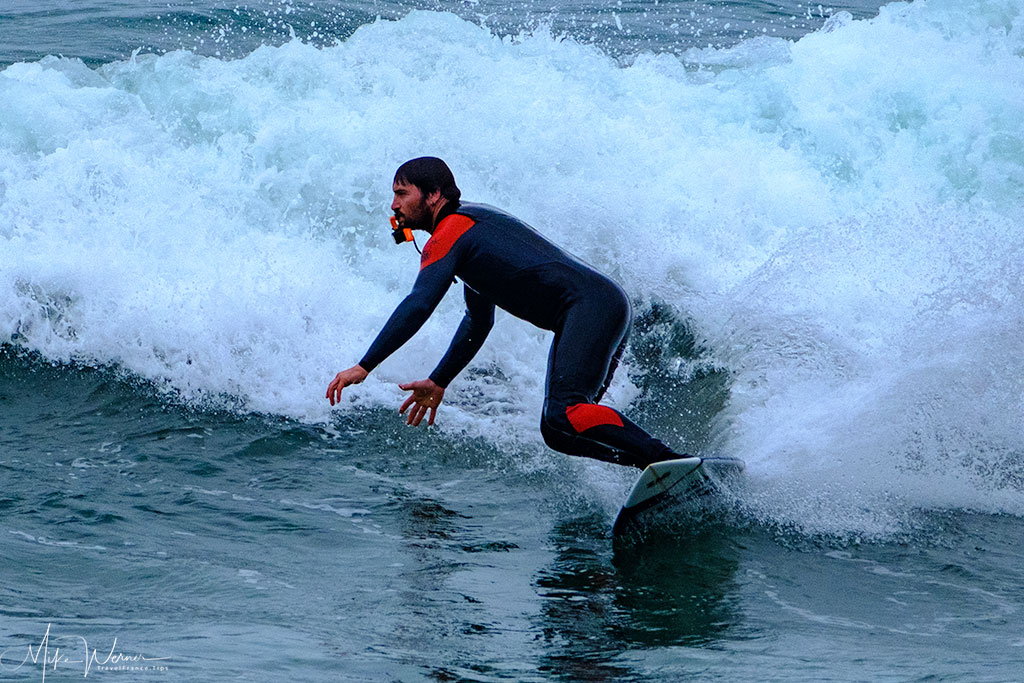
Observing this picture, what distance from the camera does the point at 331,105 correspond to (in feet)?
33.6

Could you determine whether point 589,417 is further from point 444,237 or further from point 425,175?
point 425,175

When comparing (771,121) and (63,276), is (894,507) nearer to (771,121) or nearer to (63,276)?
(63,276)

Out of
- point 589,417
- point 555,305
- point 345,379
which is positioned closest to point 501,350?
point 555,305

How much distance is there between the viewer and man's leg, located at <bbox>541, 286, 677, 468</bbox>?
508 cm

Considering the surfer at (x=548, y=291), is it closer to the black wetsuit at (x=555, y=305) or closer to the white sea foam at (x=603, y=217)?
the black wetsuit at (x=555, y=305)

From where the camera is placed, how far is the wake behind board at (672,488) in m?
5.00

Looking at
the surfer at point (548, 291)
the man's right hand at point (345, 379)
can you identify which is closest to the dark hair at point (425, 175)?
the surfer at point (548, 291)

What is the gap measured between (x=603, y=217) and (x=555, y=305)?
3711 mm

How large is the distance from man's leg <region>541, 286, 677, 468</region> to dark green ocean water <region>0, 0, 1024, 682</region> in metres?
0.38

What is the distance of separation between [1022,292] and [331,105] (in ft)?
19.6

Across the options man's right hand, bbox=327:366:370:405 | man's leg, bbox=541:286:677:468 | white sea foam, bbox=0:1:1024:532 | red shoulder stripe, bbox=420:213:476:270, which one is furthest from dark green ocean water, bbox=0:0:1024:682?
red shoulder stripe, bbox=420:213:476:270

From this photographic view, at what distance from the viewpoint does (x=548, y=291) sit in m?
5.35

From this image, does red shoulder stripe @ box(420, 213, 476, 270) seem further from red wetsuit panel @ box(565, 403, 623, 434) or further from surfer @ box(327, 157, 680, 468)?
red wetsuit panel @ box(565, 403, 623, 434)

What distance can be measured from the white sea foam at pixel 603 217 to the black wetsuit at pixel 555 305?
2.86 feet
